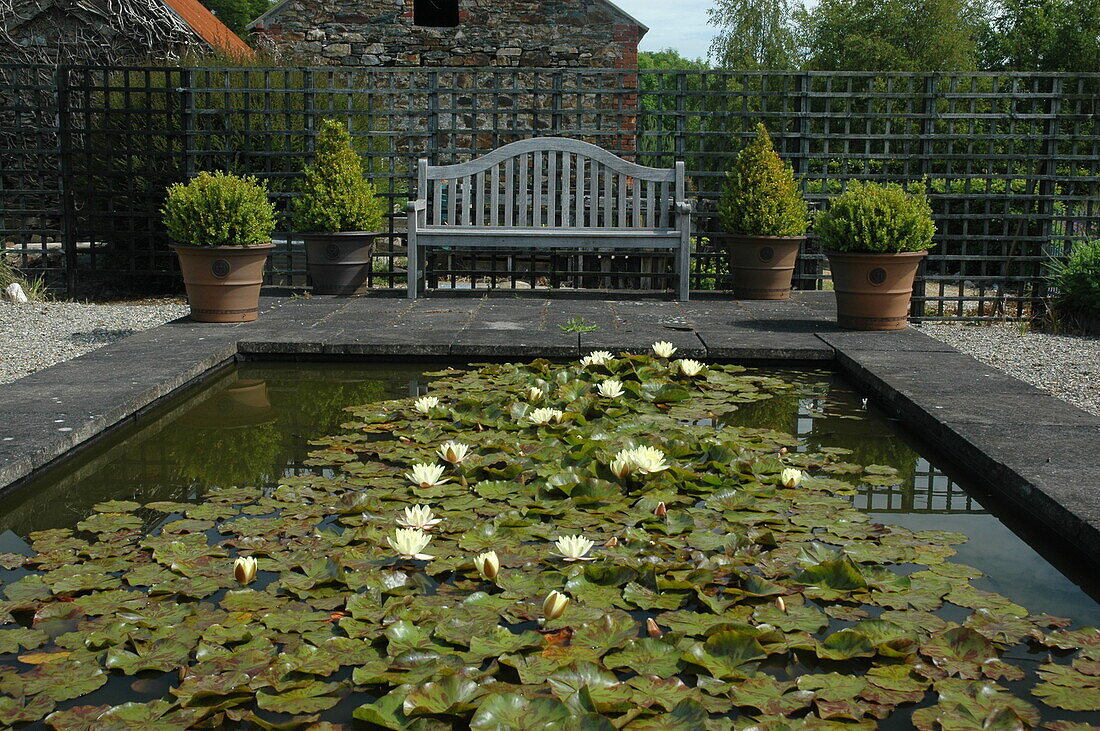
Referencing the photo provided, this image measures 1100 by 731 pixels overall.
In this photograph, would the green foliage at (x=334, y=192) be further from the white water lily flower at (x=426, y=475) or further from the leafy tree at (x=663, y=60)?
the leafy tree at (x=663, y=60)

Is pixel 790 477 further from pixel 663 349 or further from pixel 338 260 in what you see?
pixel 338 260

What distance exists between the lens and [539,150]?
26.3 feet

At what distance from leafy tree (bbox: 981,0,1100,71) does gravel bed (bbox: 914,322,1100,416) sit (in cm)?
A: 2548

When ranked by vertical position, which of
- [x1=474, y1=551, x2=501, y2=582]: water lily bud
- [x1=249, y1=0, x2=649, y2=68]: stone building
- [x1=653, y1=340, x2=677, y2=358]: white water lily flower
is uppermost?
[x1=249, y1=0, x2=649, y2=68]: stone building

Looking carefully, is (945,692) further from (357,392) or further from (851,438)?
(357,392)

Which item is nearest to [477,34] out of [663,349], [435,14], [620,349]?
[435,14]

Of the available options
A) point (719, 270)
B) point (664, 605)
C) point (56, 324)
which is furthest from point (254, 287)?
point (664, 605)

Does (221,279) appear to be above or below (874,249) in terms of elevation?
below

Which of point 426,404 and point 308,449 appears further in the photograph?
point 426,404

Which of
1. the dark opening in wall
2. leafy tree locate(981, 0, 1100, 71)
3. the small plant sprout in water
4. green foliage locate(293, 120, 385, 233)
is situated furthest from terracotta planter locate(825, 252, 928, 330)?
leafy tree locate(981, 0, 1100, 71)

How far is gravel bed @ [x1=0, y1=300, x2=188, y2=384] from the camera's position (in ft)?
19.2

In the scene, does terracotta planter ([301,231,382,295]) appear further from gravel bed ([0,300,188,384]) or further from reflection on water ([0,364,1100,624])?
reflection on water ([0,364,1100,624])

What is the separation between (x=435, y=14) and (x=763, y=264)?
38.9 ft

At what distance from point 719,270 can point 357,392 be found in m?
4.19
